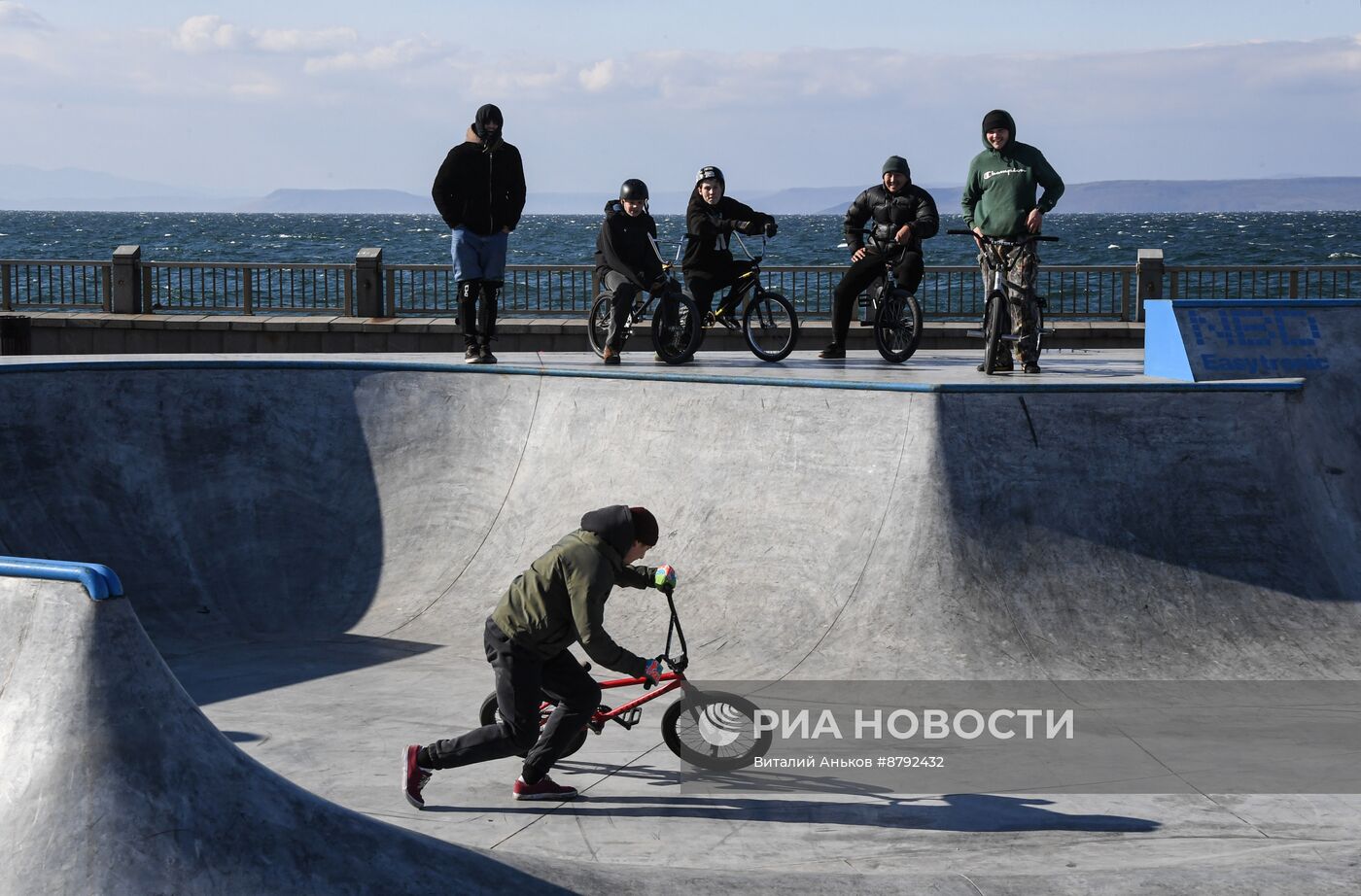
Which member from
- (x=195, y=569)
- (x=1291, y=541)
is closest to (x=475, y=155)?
(x=195, y=569)

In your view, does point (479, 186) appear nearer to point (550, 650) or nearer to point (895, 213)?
point (895, 213)

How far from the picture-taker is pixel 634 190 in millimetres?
11312

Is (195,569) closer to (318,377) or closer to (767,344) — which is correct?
(318,377)

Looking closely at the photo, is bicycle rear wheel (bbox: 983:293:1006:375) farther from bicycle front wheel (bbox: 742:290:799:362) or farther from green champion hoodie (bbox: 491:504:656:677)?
green champion hoodie (bbox: 491:504:656:677)

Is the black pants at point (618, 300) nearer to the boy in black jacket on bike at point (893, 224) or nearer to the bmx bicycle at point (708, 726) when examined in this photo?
the boy in black jacket on bike at point (893, 224)

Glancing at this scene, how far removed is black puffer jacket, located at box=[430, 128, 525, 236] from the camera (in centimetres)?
1123

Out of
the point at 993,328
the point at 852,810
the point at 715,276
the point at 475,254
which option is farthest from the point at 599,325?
the point at 852,810

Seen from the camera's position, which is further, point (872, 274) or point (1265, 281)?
point (1265, 281)

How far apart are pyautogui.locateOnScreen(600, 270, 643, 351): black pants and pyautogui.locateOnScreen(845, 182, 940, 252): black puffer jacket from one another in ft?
6.57

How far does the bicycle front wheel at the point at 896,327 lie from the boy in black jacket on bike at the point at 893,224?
22 centimetres

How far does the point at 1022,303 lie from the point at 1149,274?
31.6ft

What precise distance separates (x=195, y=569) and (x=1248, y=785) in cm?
741

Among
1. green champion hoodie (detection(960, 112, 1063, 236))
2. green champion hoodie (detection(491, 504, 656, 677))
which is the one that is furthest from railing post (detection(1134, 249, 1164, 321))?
green champion hoodie (detection(491, 504, 656, 677))

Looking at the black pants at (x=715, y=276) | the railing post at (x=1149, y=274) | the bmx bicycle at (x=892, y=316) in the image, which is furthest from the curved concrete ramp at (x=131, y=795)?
the railing post at (x=1149, y=274)
